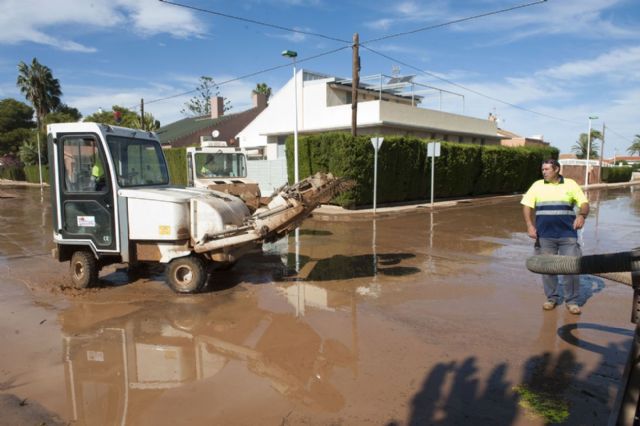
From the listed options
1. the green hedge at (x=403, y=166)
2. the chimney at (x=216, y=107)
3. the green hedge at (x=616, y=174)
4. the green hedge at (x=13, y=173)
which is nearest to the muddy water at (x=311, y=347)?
the green hedge at (x=403, y=166)

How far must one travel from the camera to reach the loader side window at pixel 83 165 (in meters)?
6.87

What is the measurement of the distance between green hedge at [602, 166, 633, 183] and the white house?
96.7 feet

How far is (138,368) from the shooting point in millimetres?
4555

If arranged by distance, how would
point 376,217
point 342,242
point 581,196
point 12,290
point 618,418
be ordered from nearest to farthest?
point 618,418, point 581,196, point 12,290, point 342,242, point 376,217

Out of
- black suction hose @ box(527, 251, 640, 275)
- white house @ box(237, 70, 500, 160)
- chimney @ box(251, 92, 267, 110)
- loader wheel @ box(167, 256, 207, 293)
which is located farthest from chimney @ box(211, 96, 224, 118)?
black suction hose @ box(527, 251, 640, 275)

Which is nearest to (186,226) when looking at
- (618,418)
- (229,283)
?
(229,283)

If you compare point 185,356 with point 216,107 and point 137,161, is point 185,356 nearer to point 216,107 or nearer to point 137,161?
point 137,161

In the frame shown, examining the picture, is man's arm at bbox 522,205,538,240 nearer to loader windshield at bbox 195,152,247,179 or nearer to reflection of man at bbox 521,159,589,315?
reflection of man at bbox 521,159,589,315

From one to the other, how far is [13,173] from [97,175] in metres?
60.4

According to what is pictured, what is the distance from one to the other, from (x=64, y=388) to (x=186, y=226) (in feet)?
9.64

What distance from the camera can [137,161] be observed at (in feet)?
24.1

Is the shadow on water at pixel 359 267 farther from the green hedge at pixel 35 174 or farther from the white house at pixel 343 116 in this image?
the green hedge at pixel 35 174

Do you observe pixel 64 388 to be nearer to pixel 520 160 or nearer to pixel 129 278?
pixel 129 278

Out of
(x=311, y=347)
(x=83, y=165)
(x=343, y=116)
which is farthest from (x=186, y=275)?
(x=343, y=116)
